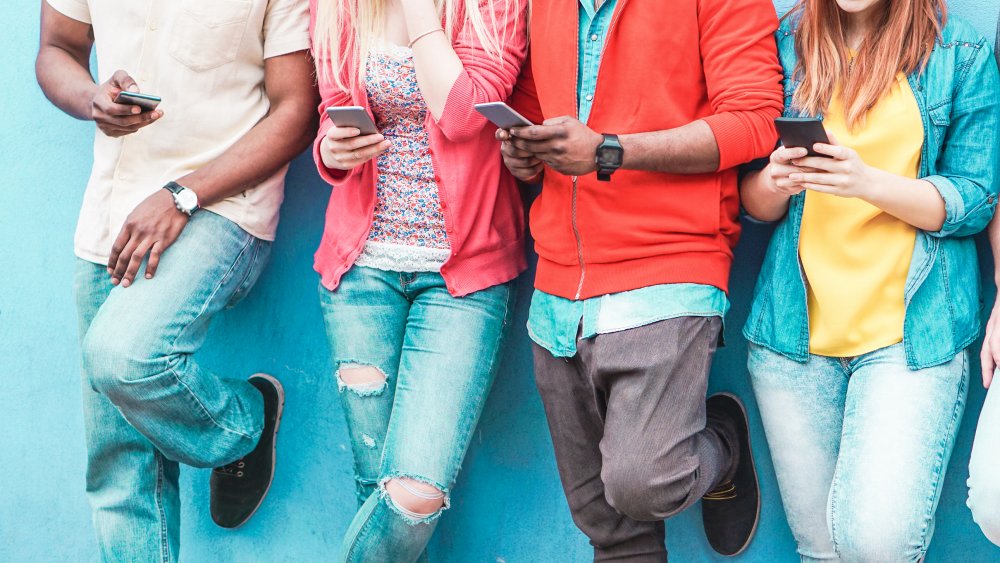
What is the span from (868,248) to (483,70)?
90 centimetres

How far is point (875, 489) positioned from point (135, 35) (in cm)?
198

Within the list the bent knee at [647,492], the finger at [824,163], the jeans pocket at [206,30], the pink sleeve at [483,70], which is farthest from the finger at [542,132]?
the jeans pocket at [206,30]

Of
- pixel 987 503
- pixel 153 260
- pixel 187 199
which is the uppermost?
pixel 187 199

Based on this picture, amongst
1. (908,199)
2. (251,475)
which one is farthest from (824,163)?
(251,475)

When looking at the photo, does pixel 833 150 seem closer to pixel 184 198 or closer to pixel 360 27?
pixel 360 27

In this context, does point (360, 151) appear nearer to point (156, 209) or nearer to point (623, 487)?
point (156, 209)

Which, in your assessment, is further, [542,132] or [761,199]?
[761,199]

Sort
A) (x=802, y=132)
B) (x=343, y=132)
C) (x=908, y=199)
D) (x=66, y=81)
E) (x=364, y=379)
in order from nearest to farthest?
(x=802, y=132), (x=908, y=199), (x=343, y=132), (x=364, y=379), (x=66, y=81)

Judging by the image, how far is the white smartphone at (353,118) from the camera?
6.56 feet

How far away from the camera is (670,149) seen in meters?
1.93

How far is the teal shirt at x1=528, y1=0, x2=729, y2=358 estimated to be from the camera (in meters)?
1.99

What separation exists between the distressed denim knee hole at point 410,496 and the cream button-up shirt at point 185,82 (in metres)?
0.76

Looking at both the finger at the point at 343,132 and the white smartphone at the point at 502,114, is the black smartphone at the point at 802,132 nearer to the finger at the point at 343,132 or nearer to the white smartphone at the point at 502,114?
the white smartphone at the point at 502,114

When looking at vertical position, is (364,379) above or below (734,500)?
above
